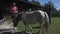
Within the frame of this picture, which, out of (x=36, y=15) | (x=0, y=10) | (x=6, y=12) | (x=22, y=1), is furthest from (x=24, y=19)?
(x=22, y=1)

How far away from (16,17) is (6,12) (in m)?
5.70

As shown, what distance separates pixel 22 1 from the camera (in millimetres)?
21000

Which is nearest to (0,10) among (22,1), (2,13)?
(2,13)

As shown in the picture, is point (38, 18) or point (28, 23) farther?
point (28, 23)

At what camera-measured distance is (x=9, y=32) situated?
11117 mm

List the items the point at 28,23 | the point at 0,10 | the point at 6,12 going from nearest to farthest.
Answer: the point at 28,23, the point at 6,12, the point at 0,10

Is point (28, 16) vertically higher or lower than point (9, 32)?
higher

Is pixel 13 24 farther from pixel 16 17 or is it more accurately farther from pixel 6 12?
pixel 6 12

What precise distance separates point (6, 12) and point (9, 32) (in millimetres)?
6702

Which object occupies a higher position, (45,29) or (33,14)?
(33,14)

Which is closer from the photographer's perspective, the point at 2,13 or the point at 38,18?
the point at 38,18

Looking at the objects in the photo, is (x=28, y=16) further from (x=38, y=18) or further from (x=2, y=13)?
(x=2, y=13)

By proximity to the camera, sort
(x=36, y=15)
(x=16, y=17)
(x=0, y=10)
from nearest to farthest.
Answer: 1. (x=36, y=15)
2. (x=16, y=17)
3. (x=0, y=10)

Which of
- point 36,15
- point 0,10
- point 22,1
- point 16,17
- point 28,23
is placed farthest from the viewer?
point 22,1
